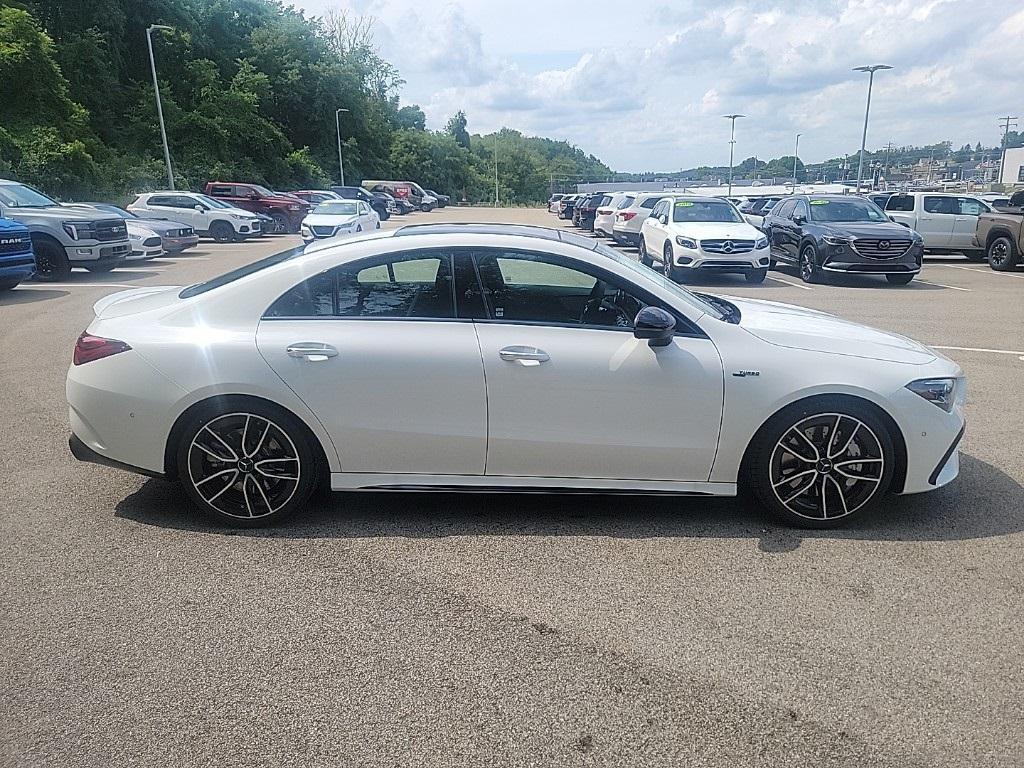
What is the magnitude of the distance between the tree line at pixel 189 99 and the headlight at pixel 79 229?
20.9m

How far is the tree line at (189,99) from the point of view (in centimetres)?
3581

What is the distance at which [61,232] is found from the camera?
1455cm

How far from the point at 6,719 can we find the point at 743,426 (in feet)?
10.9

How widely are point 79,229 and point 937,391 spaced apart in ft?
49.2

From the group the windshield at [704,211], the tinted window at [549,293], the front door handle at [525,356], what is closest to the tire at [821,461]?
the tinted window at [549,293]

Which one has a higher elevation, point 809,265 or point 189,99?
point 189,99

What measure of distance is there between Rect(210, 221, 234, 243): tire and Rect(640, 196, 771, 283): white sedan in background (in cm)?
1541

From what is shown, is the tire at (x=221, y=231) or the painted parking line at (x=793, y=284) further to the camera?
the tire at (x=221, y=231)

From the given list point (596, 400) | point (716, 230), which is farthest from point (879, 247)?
point (596, 400)

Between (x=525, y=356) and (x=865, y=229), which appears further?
(x=865, y=229)

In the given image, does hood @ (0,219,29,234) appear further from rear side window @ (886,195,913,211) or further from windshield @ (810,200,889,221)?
rear side window @ (886,195,913,211)

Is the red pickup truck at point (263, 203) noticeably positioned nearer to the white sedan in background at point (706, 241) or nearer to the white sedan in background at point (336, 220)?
the white sedan in background at point (336, 220)

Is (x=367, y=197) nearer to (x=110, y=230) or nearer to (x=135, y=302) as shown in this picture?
(x=110, y=230)

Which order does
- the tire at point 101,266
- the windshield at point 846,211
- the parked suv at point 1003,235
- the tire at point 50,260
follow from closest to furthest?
the tire at point 50,260 < the tire at point 101,266 < the windshield at point 846,211 < the parked suv at point 1003,235
